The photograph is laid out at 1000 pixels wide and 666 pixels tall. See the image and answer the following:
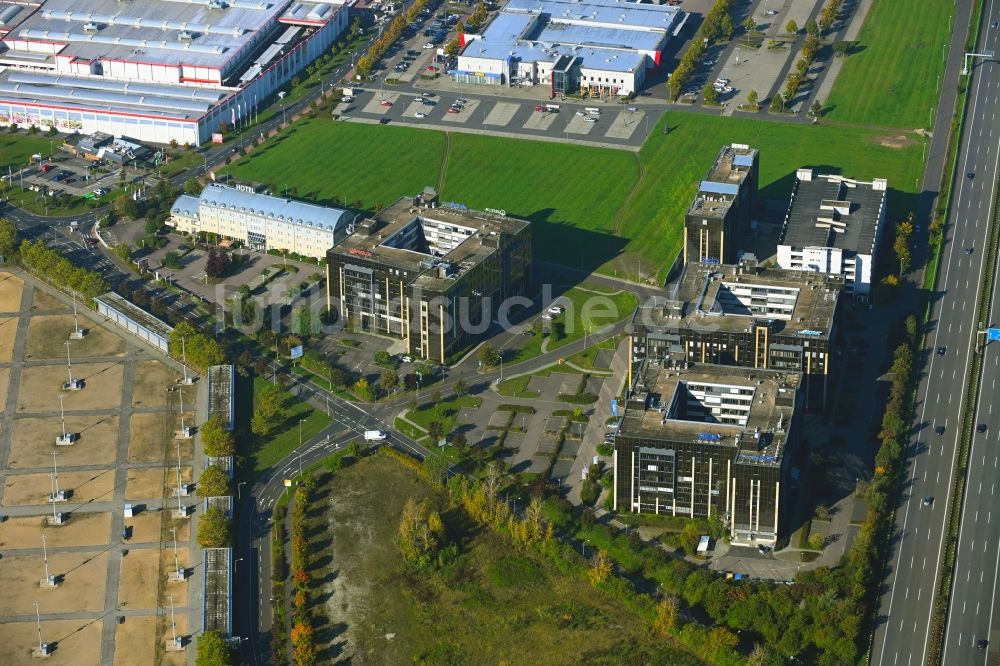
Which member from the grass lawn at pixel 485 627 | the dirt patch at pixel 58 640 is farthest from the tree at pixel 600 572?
the dirt patch at pixel 58 640

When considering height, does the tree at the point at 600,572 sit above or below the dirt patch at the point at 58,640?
above

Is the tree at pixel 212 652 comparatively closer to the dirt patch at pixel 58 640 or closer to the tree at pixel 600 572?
the dirt patch at pixel 58 640

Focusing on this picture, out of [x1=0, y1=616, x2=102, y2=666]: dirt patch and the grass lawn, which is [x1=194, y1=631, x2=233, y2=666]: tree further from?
[x1=0, y1=616, x2=102, y2=666]: dirt patch

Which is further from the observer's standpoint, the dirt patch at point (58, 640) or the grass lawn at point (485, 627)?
the dirt patch at point (58, 640)

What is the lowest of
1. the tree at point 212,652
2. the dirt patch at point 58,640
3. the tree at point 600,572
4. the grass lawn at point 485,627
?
the dirt patch at point 58,640

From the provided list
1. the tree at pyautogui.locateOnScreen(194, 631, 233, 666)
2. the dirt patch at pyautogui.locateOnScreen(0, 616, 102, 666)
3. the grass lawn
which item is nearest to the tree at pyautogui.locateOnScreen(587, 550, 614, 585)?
the grass lawn

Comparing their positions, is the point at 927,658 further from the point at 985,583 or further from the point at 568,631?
the point at 568,631

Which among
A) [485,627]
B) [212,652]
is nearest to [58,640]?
[212,652]
